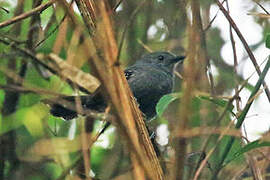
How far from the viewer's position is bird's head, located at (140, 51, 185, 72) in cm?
552

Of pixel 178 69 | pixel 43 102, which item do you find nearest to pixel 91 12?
pixel 43 102

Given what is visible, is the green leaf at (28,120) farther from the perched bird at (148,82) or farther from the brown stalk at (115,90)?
the perched bird at (148,82)

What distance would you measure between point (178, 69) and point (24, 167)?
3230 millimetres

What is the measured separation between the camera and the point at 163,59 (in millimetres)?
5715

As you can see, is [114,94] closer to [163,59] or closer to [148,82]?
[148,82]

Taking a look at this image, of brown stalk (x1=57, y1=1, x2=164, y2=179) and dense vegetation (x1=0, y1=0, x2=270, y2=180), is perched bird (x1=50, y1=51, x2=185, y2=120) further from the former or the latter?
brown stalk (x1=57, y1=1, x2=164, y2=179)

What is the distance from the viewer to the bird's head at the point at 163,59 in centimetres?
552

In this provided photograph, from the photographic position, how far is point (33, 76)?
3.29 metres

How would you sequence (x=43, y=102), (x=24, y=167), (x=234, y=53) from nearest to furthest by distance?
(x=234, y=53), (x=43, y=102), (x=24, y=167)

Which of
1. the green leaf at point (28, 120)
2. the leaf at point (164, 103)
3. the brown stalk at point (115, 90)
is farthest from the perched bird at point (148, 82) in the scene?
the brown stalk at point (115, 90)

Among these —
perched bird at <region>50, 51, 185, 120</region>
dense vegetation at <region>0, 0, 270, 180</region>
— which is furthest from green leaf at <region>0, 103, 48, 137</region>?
perched bird at <region>50, 51, 185, 120</region>

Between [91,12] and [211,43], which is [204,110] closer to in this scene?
[91,12]

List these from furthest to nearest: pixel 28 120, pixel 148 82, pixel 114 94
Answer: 1. pixel 148 82
2. pixel 28 120
3. pixel 114 94

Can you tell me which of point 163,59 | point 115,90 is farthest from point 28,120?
point 163,59
